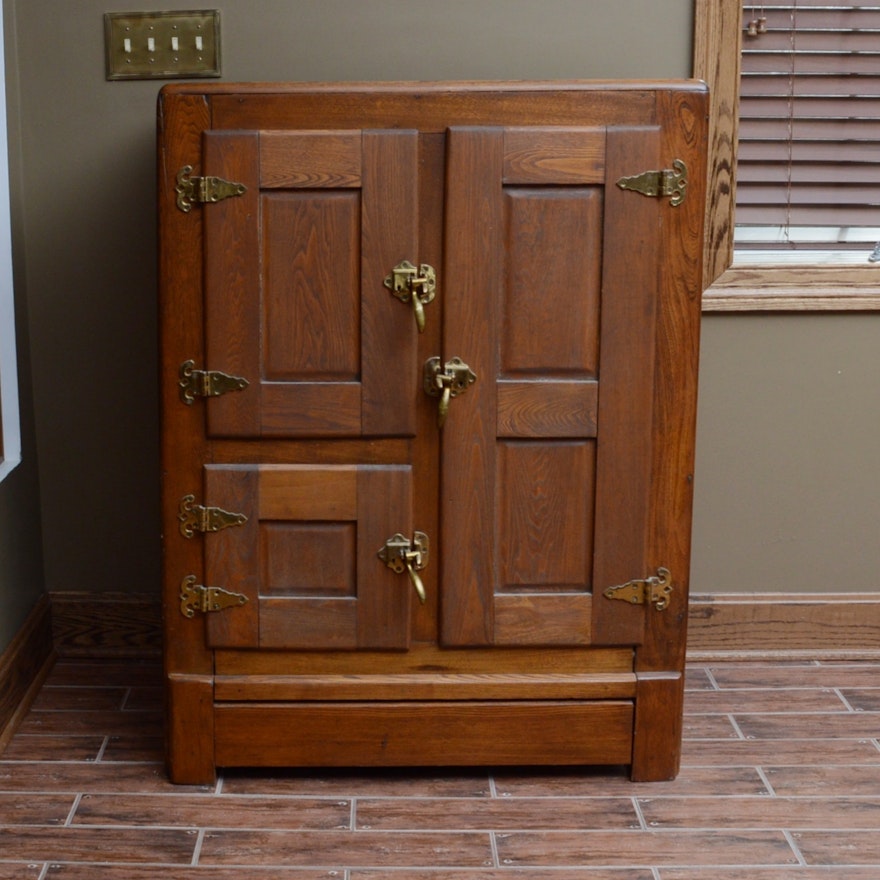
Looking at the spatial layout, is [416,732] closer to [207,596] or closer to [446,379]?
[207,596]

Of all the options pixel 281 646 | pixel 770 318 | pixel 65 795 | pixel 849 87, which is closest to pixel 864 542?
pixel 770 318

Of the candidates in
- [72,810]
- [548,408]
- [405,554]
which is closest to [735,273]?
[548,408]

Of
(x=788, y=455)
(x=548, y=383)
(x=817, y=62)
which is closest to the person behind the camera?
(x=548, y=383)

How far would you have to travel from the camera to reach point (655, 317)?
2361 millimetres

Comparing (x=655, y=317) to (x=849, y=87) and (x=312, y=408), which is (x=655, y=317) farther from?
(x=849, y=87)

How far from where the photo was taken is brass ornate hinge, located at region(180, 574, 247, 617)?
244 cm

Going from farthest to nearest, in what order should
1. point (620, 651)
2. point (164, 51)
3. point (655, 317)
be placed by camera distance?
point (164, 51) → point (620, 651) → point (655, 317)

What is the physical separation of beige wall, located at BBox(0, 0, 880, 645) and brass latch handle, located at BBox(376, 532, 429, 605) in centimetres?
93

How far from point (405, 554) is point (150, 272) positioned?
1.08m

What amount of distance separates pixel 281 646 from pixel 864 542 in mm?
1631

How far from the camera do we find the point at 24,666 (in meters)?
2.91

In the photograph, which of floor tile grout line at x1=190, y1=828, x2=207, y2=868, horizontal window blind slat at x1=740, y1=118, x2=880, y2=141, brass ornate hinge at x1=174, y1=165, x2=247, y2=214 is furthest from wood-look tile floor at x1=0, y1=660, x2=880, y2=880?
Result: horizontal window blind slat at x1=740, y1=118, x2=880, y2=141

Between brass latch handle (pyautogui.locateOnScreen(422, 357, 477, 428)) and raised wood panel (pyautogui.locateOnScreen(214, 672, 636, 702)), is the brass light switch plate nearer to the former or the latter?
brass latch handle (pyautogui.locateOnScreen(422, 357, 477, 428))

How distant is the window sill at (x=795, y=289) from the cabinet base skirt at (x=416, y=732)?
3.63 feet
